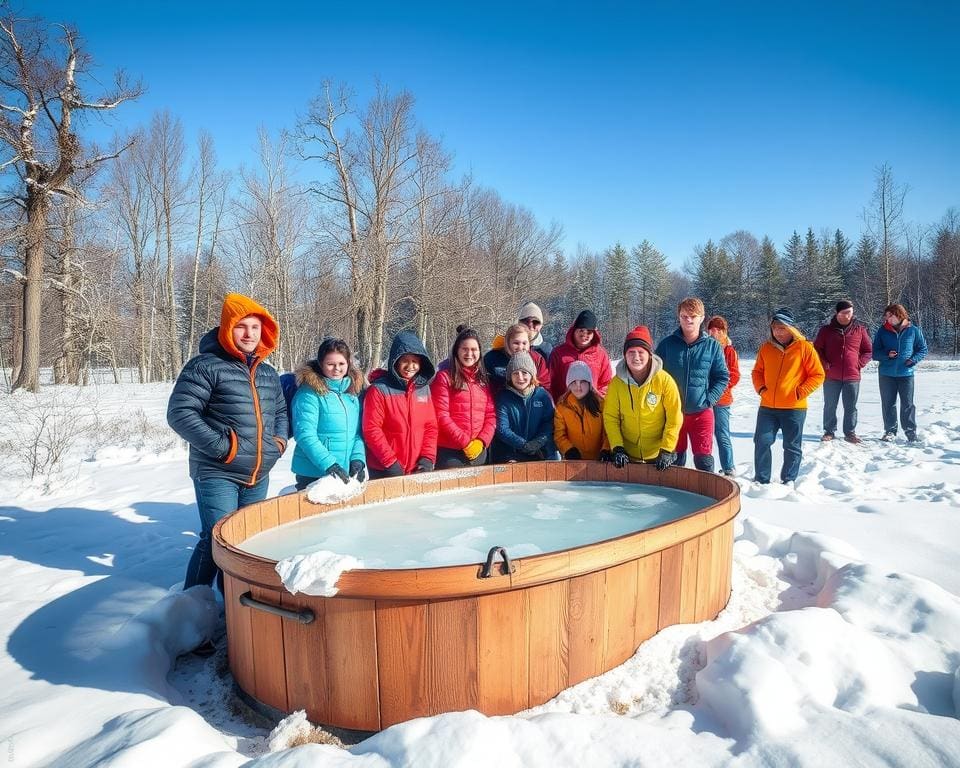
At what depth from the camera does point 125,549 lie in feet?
12.9

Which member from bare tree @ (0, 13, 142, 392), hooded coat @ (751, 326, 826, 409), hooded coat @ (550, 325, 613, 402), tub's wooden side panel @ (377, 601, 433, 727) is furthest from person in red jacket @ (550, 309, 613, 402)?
bare tree @ (0, 13, 142, 392)

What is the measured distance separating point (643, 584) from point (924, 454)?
5393 millimetres

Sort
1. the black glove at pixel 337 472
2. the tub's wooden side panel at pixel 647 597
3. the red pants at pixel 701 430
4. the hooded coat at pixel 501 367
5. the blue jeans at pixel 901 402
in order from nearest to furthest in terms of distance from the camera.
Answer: the tub's wooden side panel at pixel 647 597
the black glove at pixel 337 472
the hooded coat at pixel 501 367
the red pants at pixel 701 430
the blue jeans at pixel 901 402

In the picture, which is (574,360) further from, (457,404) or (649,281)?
(649,281)

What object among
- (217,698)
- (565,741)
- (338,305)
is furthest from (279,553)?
(338,305)

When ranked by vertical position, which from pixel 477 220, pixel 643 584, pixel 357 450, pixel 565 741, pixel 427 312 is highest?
pixel 477 220

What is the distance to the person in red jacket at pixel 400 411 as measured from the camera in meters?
3.55

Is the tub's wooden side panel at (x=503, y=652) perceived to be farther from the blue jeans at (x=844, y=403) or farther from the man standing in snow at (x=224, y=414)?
the blue jeans at (x=844, y=403)

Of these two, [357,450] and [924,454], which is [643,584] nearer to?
[357,450]

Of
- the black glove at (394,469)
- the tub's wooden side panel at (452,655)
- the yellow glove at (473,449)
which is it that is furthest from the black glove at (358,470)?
the tub's wooden side panel at (452,655)

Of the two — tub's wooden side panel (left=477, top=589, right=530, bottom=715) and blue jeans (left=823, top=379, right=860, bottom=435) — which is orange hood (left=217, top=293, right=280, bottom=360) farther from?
blue jeans (left=823, top=379, right=860, bottom=435)

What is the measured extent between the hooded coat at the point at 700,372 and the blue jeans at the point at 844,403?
318cm

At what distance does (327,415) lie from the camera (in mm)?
3361

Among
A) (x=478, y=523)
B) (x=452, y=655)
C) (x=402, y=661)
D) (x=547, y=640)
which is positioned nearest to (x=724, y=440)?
(x=478, y=523)
